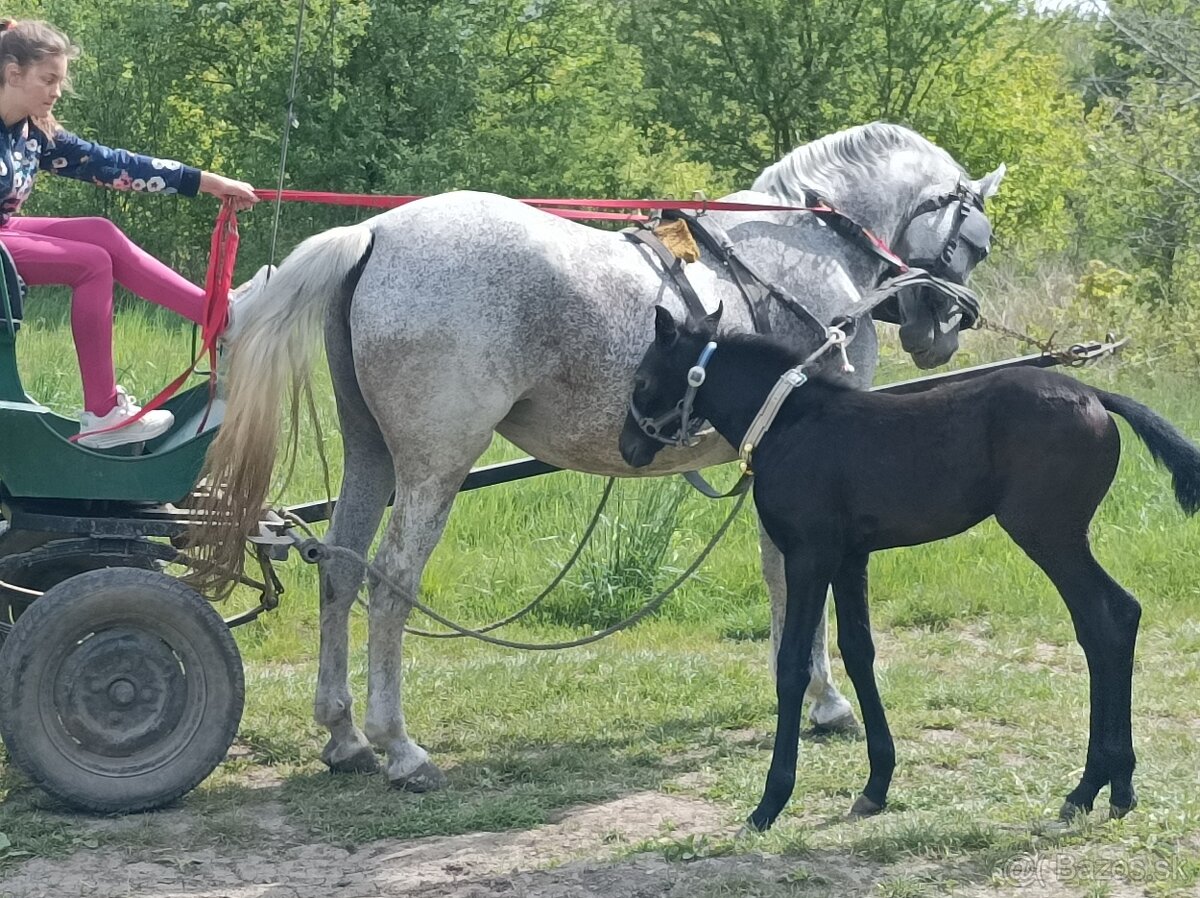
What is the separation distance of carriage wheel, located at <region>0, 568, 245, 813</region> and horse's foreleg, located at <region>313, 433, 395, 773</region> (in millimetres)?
493

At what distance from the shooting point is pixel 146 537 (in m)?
4.69

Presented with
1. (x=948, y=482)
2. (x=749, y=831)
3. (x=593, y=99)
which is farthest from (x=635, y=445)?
(x=593, y=99)

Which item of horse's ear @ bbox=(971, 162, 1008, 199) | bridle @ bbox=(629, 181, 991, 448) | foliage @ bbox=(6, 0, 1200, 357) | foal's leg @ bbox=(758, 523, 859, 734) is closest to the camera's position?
bridle @ bbox=(629, 181, 991, 448)

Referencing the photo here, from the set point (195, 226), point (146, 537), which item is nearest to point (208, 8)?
point (195, 226)

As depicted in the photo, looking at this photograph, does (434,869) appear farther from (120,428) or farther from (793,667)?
(120,428)

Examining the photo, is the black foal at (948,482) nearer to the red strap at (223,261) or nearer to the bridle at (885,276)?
the bridle at (885,276)

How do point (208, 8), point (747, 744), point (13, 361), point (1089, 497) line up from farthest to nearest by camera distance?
point (208, 8), point (747, 744), point (13, 361), point (1089, 497)

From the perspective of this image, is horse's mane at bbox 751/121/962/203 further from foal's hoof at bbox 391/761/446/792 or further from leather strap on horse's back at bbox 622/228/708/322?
foal's hoof at bbox 391/761/446/792

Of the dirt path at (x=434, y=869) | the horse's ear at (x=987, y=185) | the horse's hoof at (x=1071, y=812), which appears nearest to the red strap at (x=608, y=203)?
the horse's ear at (x=987, y=185)

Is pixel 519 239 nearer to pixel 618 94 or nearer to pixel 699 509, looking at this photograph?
pixel 699 509

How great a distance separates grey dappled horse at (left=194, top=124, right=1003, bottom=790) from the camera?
4520 mm

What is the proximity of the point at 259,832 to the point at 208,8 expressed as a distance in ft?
40.4

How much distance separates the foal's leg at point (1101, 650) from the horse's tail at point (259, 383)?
2.21m

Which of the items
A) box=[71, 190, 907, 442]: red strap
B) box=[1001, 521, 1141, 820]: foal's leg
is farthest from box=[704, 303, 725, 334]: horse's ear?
box=[1001, 521, 1141, 820]: foal's leg
